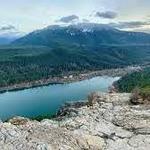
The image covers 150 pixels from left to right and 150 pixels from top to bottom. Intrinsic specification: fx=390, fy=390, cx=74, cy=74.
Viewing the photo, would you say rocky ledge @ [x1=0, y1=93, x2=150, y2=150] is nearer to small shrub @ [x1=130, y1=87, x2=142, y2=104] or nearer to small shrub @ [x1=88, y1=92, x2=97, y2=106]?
small shrub @ [x1=130, y1=87, x2=142, y2=104]

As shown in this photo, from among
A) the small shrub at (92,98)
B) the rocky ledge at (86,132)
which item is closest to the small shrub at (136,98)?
the rocky ledge at (86,132)

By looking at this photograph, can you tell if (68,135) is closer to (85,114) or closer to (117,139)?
Answer: (117,139)

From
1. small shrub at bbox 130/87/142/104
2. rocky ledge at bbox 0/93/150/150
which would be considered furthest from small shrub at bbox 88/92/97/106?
rocky ledge at bbox 0/93/150/150

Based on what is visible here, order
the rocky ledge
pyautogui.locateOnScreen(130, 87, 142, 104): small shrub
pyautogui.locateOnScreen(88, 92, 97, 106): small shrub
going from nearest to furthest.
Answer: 1. the rocky ledge
2. pyautogui.locateOnScreen(130, 87, 142, 104): small shrub
3. pyautogui.locateOnScreen(88, 92, 97, 106): small shrub

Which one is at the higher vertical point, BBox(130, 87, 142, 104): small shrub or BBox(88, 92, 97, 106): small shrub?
BBox(130, 87, 142, 104): small shrub

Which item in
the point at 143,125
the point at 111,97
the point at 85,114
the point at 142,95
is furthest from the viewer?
the point at 111,97

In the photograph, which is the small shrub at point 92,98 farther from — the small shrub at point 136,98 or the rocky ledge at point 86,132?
the rocky ledge at point 86,132

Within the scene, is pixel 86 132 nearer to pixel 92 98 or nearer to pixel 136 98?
pixel 136 98

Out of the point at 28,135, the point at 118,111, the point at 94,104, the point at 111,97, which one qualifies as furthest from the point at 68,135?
the point at 111,97

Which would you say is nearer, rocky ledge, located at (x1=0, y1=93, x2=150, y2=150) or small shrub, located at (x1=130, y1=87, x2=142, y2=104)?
rocky ledge, located at (x1=0, y1=93, x2=150, y2=150)
